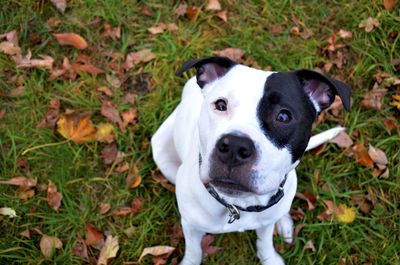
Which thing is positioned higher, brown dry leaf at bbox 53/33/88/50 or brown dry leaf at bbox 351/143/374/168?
brown dry leaf at bbox 53/33/88/50

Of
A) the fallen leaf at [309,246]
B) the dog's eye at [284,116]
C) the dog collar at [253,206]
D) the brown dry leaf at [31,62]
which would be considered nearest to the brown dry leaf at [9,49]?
the brown dry leaf at [31,62]

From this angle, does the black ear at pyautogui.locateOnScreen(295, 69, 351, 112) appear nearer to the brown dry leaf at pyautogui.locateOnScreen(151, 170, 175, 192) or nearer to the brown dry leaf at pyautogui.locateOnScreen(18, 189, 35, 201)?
the brown dry leaf at pyautogui.locateOnScreen(151, 170, 175, 192)

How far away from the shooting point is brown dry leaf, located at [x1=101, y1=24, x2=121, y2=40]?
14.0 ft

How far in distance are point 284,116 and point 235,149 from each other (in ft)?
1.13

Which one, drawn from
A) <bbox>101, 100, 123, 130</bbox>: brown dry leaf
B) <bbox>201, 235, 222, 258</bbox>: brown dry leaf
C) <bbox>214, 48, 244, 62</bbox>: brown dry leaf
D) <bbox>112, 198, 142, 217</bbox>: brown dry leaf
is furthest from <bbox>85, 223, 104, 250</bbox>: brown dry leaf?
<bbox>214, 48, 244, 62</bbox>: brown dry leaf

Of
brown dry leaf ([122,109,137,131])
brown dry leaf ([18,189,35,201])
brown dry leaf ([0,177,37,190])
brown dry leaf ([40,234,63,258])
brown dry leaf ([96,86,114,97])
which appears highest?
brown dry leaf ([96,86,114,97])

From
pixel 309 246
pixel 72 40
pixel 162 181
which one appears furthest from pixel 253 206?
pixel 72 40

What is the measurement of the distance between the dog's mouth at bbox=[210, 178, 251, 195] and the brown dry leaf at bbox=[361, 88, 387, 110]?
2.17 metres

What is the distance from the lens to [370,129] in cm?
394

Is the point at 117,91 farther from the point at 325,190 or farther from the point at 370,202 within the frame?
the point at 370,202

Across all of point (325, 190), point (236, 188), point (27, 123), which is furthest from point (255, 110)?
point (27, 123)

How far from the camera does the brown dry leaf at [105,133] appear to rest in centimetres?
383

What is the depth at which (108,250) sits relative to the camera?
136 inches

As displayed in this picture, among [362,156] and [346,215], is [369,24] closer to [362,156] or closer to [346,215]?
[362,156]
